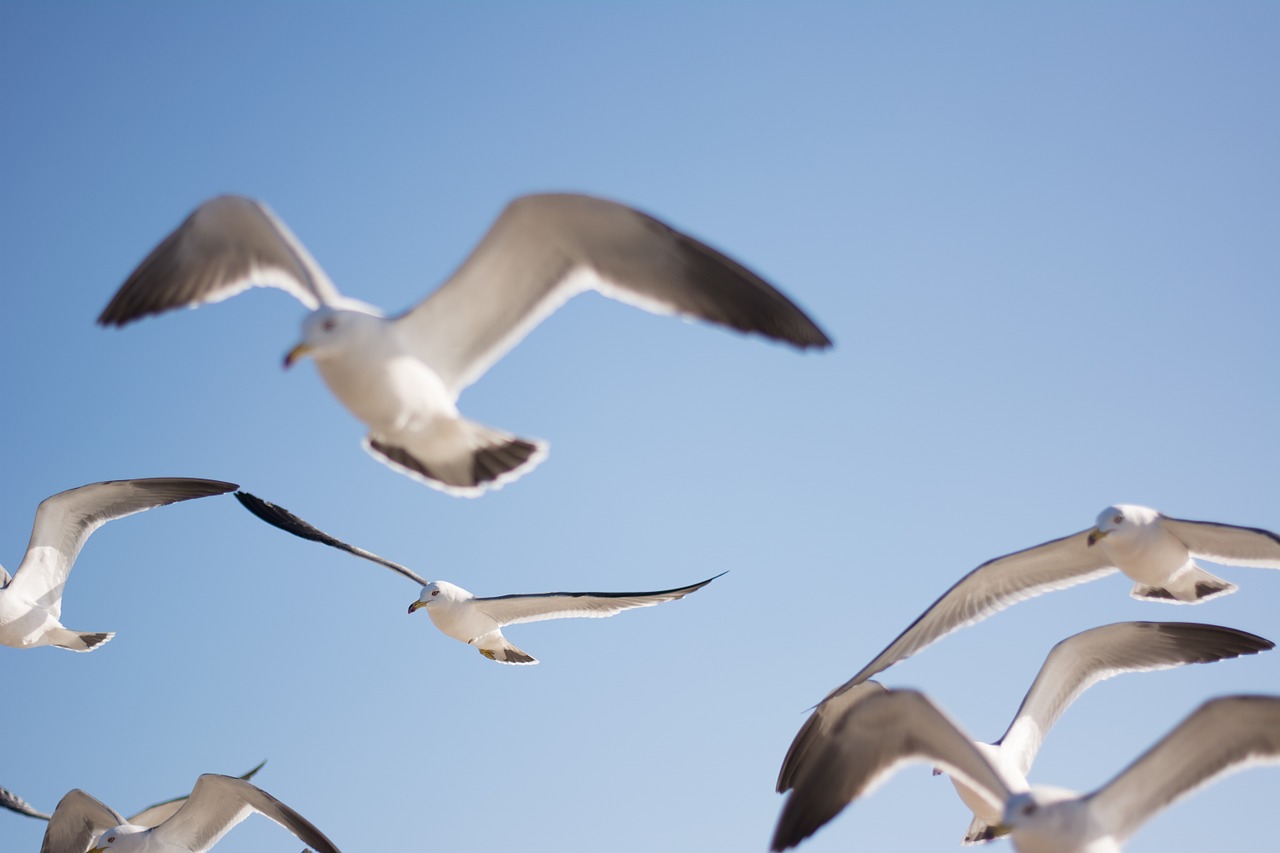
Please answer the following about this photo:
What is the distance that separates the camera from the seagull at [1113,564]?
8555mm

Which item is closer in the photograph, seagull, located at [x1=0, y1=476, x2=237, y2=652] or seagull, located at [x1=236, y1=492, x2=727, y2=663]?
seagull, located at [x1=236, y1=492, x2=727, y2=663]

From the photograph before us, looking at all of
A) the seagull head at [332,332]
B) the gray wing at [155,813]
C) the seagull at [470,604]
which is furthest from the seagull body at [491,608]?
the seagull head at [332,332]

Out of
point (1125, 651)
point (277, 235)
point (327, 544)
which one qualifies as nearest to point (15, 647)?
point (327, 544)

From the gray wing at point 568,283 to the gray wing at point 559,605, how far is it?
3657 millimetres

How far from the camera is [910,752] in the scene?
6.58 meters

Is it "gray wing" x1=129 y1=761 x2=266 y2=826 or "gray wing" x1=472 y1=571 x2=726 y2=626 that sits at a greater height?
"gray wing" x1=472 y1=571 x2=726 y2=626

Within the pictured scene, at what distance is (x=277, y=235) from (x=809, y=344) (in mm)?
2938

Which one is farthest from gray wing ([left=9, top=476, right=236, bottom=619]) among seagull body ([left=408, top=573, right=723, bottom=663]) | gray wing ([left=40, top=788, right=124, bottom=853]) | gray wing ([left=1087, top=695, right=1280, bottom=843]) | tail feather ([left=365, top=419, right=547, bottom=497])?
gray wing ([left=1087, top=695, right=1280, bottom=843])

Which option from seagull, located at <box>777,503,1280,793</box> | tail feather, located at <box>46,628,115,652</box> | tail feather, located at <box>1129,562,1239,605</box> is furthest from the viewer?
tail feather, located at <box>46,628,115,652</box>

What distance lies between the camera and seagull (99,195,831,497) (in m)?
5.71

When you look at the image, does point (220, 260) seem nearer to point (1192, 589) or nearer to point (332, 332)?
point (332, 332)

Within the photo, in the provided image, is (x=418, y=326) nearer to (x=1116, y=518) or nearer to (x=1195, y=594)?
(x=1116, y=518)

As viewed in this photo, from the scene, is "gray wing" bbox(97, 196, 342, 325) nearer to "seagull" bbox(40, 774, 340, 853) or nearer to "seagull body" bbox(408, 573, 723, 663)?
"seagull" bbox(40, 774, 340, 853)

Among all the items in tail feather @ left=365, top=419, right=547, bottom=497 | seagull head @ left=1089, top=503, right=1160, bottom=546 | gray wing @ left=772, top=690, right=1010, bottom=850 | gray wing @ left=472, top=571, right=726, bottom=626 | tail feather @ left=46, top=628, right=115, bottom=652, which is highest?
seagull head @ left=1089, top=503, right=1160, bottom=546
